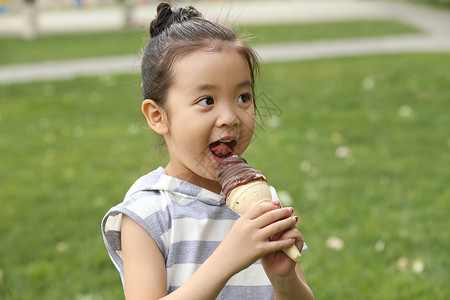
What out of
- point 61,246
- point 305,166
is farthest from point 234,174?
point 305,166

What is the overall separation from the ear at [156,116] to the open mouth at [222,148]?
168mm

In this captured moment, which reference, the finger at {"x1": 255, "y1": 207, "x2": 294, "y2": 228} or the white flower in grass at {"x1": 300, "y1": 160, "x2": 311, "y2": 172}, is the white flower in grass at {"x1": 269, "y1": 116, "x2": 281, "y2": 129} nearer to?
the white flower in grass at {"x1": 300, "y1": 160, "x2": 311, "y2": 172}

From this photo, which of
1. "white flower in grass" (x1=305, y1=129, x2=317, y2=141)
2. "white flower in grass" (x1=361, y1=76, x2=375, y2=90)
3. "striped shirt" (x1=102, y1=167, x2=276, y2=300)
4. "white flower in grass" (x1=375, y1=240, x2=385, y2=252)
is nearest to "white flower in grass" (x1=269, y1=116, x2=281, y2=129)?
"white flower in grass" (x1=305, y1=129, x2=317, y2=141)

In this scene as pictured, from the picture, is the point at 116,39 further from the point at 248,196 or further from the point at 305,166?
the point at 248,196

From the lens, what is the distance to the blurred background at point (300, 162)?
3.55 meters

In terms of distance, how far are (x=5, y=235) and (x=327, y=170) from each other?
8.05 ft

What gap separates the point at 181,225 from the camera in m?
1.65

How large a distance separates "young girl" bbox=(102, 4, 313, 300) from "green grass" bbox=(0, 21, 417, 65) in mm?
10889

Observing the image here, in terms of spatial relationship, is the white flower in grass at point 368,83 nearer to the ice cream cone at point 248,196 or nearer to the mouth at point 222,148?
A: the mouth at point 222,148

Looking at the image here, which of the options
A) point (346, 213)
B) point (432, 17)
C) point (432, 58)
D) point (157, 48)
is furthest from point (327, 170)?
point (432, 17)

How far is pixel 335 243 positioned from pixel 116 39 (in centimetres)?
1284

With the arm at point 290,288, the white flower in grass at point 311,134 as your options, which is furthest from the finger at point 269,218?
the white flower in grass at point 311,134

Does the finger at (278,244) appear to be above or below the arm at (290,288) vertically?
above

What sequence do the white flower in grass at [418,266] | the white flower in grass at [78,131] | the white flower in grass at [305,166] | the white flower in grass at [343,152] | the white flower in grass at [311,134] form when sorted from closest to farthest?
the white flower in grass at [418,266] → the white flower in grass at [305,166] → the white flower in grass at [343,152] → the white flower in grass at [311,134] → the white flower in grass at [78,131]
